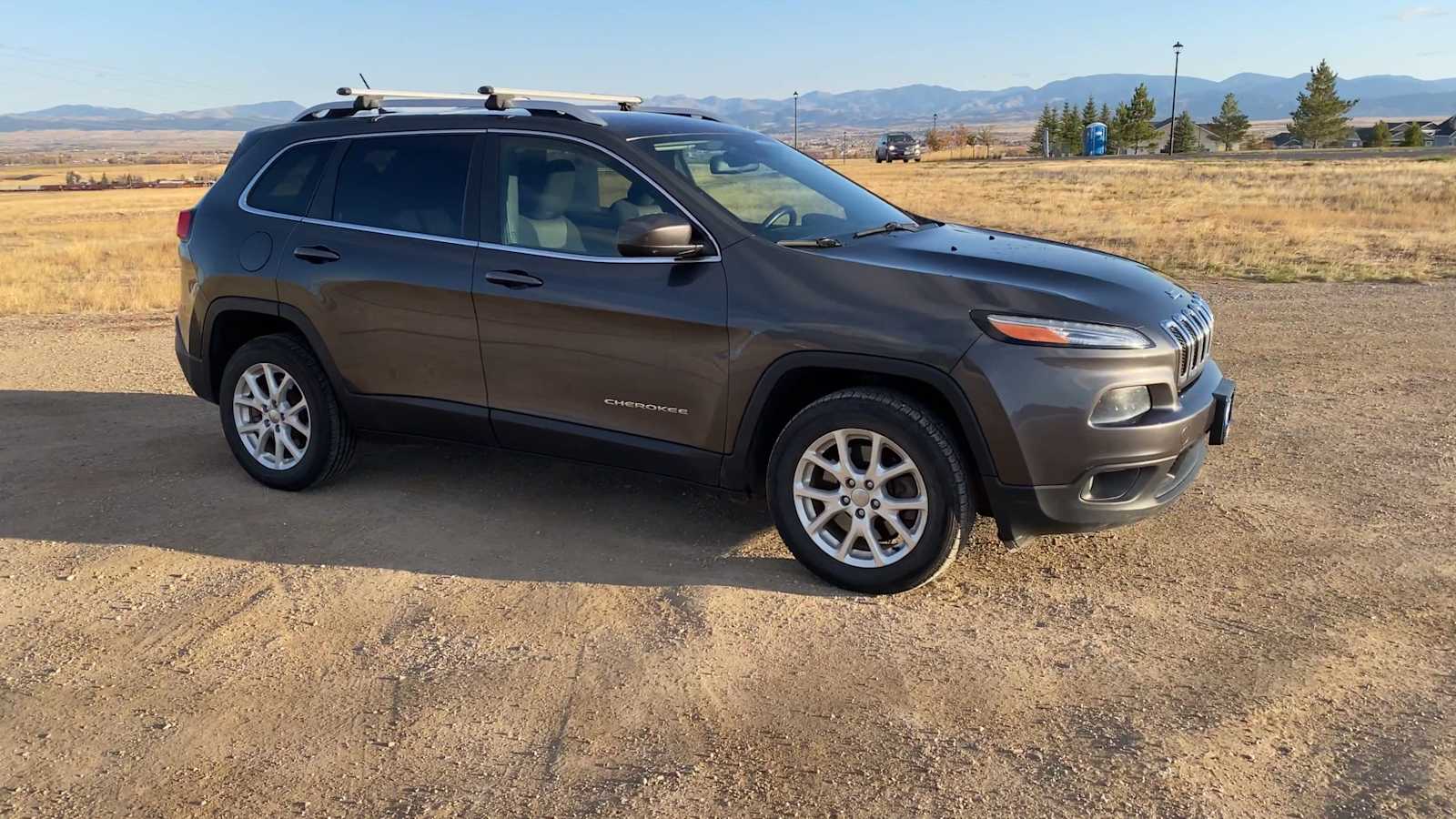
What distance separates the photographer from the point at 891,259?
4199 mm

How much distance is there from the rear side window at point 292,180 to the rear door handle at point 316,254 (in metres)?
0.22

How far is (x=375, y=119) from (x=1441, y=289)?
10761 millimetres

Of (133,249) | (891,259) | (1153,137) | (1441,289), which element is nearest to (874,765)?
(891,259)

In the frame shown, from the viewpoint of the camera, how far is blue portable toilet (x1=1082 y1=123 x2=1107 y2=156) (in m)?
78.8

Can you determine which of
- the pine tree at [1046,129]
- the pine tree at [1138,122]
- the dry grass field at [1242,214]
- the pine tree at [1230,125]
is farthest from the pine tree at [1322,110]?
the dry grass field at [1242,214]

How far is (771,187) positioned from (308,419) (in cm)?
243

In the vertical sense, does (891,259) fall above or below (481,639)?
above

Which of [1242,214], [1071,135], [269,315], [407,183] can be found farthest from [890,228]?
[1071,135]

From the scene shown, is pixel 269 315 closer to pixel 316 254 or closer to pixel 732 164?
pixel 316 254

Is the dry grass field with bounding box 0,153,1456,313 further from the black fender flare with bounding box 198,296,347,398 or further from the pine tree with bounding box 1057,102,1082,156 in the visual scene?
the pine tree with bounding box 1057,102,1082,156

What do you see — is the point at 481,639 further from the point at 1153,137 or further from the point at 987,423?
the point at 1153,137

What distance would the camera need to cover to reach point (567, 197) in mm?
4660

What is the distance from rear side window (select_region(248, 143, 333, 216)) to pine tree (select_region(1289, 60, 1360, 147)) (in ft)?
299

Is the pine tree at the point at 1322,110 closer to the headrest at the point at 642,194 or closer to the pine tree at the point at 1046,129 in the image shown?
the pine tree at the point at 1046,129
